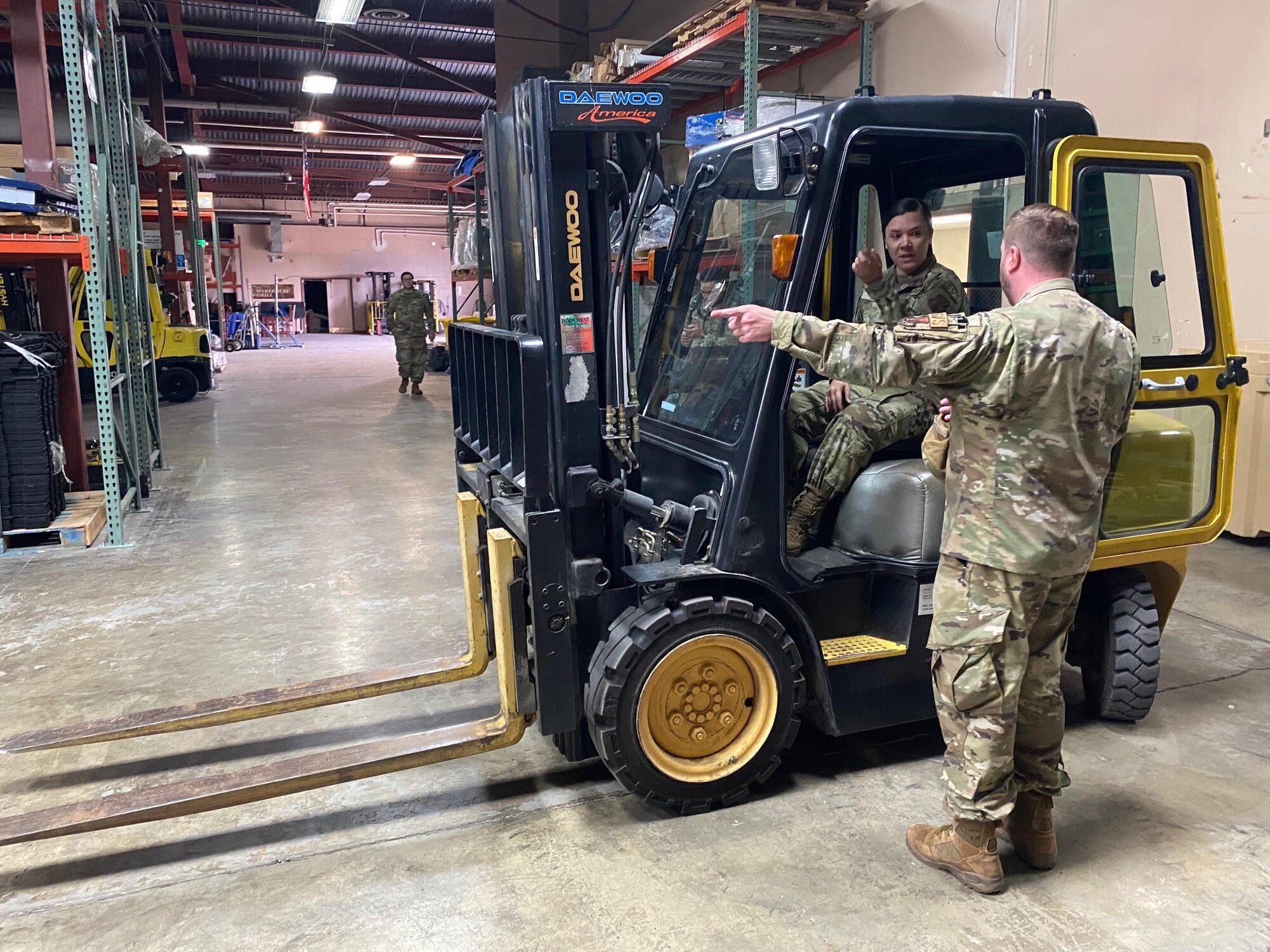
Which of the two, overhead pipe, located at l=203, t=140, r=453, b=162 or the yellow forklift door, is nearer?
the yellow forklift door

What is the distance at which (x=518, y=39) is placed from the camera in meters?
14.8

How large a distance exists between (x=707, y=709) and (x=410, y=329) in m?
13.0

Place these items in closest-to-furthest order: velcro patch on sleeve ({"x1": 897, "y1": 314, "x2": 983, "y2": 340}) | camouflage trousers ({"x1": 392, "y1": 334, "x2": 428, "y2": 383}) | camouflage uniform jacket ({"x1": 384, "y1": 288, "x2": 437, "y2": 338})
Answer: velcro patch on sleeve ({"x1": 897, "y1": 314, "x2": 983, "y2": 340}) → camouflage uniform jacket ({"x1": 384, "y1": 288, "x2": 437, "y2": 338}) → camouflage trousers ({"x1": 392, "y1": 334, "x2": 428, "y2": 383})

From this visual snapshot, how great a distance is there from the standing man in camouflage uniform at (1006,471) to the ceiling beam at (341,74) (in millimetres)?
18674

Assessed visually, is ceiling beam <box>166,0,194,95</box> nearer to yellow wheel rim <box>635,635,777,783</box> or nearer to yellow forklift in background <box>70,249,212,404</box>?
yellow forklift in background <box>70,249,212,404</box>

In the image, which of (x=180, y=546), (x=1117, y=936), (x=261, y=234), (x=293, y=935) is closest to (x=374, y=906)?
(x=293, y=935)

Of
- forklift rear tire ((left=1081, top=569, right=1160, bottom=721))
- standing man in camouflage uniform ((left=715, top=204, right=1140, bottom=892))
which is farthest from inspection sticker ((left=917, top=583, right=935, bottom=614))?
forklift rear tire ((left=1081, top=569, right=1160, bottom=721))

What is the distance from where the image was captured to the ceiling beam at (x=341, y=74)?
18.6 m

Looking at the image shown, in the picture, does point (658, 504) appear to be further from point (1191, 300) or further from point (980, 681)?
point (1191, 300)

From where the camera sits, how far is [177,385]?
1462 cm

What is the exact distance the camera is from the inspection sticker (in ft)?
10.3

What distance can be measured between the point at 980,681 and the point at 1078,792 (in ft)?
3.36

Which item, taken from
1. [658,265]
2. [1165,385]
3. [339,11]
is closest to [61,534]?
[658,265]

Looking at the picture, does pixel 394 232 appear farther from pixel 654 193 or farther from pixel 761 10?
pixel 654 193
